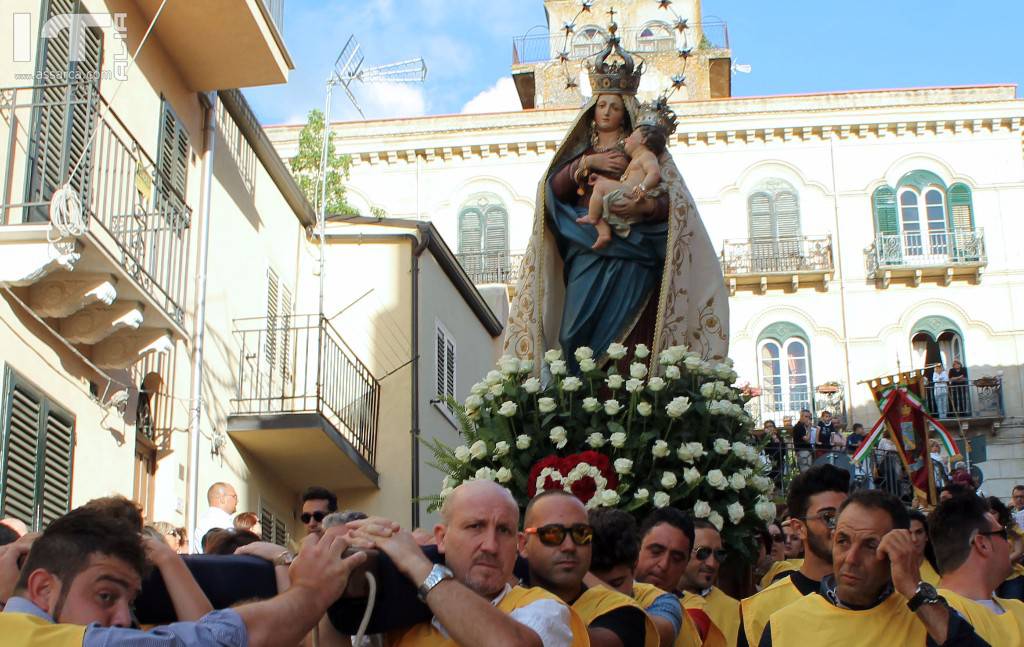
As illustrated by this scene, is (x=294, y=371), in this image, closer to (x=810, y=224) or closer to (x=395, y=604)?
(x=395, y=604)

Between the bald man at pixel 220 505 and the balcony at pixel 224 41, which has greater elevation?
the balcony at pixel 224 41

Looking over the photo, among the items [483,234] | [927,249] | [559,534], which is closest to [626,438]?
[559,534]

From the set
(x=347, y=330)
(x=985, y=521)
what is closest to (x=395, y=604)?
(x=985, y=521)

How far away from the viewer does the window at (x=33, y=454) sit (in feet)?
38.3

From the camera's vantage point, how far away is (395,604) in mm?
4367

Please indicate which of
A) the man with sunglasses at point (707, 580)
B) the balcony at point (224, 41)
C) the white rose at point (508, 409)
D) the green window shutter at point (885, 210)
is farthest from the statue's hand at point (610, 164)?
the green window shutter at point (885, 210)

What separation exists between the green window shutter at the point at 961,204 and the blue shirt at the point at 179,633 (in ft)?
127

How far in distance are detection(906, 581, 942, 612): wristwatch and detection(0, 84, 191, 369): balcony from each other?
26.4 ft

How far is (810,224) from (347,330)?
821 inches

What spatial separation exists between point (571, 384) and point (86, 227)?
16.4 feet

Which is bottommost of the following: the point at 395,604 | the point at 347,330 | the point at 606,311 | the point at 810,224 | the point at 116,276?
the point at 395,604

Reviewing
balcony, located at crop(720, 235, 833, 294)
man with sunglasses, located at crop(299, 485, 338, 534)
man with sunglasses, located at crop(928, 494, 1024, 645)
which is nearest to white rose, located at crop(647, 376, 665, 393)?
man with sunglasses, located at crop(299, 485, 338, 534)

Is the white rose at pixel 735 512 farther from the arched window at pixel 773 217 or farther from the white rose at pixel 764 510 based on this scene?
the arched window at pixel 773 217

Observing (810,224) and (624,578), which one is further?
(810,224)
